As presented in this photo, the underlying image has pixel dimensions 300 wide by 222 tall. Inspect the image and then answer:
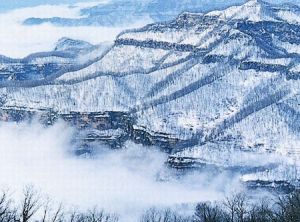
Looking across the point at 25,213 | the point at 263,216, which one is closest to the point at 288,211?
the point at 263,216

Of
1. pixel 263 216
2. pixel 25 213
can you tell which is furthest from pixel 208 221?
pixel 25 213

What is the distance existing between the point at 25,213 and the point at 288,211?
60716mm

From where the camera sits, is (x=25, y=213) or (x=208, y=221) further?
(x=208, y=221)

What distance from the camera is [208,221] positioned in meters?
169

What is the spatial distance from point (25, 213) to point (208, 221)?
4576 centimetres

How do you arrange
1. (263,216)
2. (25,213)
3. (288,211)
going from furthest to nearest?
(263,216), (288,211), (25,213)

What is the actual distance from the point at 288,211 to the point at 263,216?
569 inches

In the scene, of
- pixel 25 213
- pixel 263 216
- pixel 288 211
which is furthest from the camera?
pixel 263 216

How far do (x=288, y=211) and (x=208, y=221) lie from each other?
18.9 meters

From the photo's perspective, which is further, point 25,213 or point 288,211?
point 288,211

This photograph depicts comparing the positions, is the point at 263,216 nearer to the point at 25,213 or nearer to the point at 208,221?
the point at 208,221

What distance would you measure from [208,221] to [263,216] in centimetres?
1750

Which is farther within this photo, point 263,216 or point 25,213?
point 263,216

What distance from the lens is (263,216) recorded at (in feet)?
587
